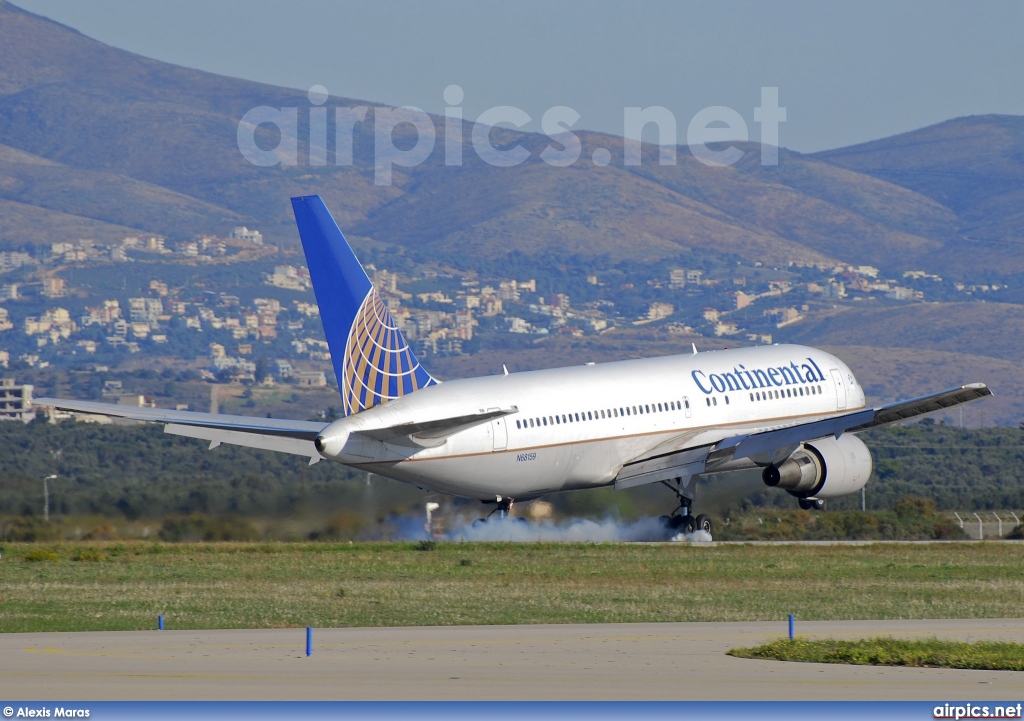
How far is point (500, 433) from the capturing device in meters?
44.7

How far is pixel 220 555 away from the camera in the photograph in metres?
44.7

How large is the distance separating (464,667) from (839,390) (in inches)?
1386

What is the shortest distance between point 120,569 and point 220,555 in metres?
4.37

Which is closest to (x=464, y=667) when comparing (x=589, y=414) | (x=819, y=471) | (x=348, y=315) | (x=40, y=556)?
(x=348, y=315)

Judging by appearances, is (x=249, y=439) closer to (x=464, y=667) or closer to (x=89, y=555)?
(x=89, y=555)

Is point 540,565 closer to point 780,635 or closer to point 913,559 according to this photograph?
point 913,559

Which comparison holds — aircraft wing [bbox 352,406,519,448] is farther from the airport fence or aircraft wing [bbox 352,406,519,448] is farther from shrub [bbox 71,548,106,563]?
the airport fence

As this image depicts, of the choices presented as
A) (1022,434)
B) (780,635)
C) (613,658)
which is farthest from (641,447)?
(1022,434)

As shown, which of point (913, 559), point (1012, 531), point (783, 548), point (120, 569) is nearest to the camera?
point (120, 569)

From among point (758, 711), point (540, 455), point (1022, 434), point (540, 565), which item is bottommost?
point (758, 711)

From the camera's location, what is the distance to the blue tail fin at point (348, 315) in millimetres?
41375

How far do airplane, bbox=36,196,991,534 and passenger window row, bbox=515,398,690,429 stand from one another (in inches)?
1.7

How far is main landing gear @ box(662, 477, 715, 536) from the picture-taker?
49.9 metres

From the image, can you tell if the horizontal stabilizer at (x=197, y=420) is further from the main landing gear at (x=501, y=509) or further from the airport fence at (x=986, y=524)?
the airport fence at (x=986, y=524)
